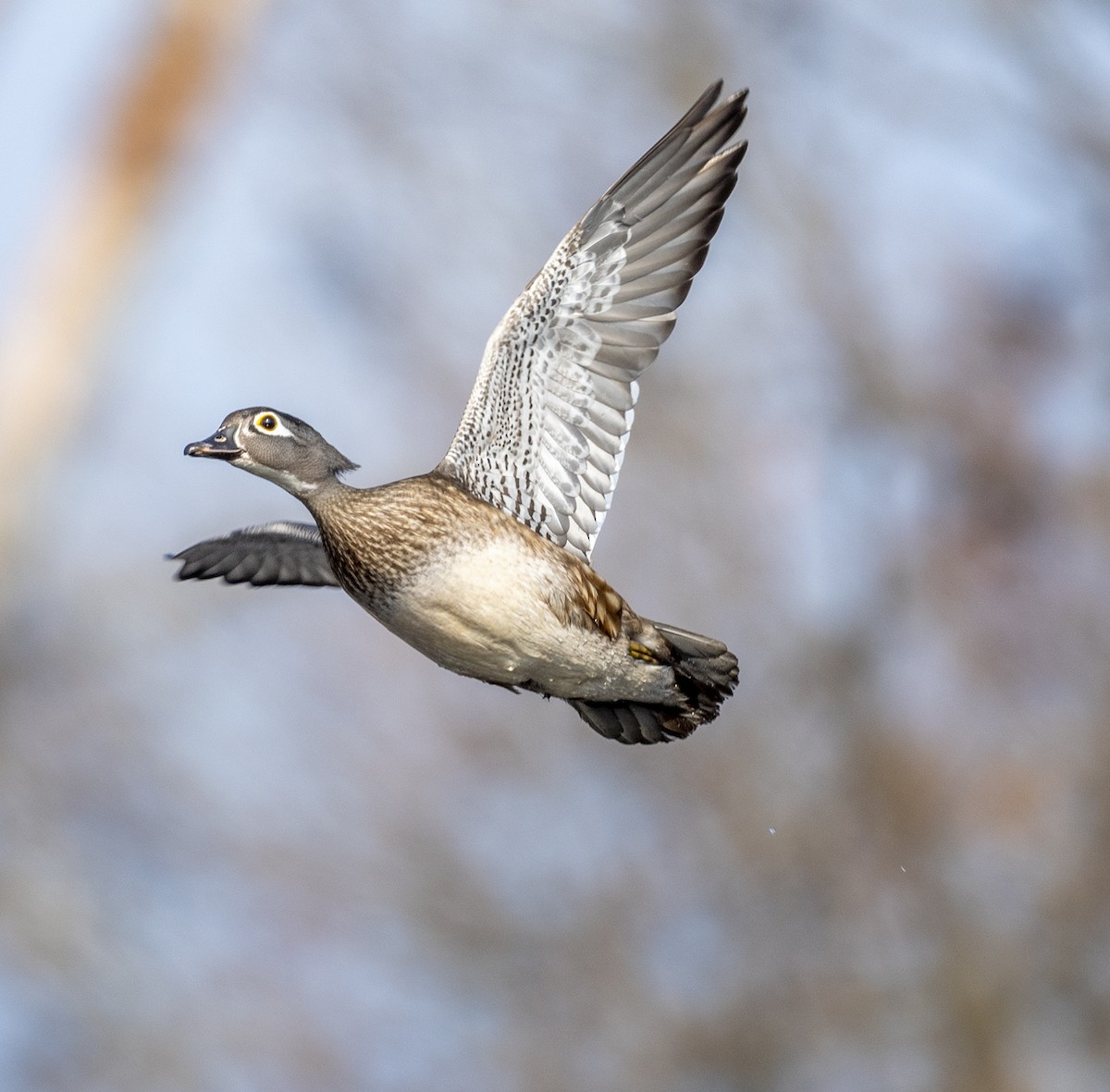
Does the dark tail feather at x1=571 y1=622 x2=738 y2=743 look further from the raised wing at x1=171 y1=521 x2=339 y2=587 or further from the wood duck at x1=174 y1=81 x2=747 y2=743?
the raised wing at x1=171 y1=521 x2=339 y2=587

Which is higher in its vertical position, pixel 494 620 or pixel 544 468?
pixel 544 468

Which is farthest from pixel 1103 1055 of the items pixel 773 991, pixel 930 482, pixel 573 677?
pixel 573 677

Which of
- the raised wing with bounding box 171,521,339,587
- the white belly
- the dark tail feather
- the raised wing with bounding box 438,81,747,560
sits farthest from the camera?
the raised wing with bounding box 171,521,339,587

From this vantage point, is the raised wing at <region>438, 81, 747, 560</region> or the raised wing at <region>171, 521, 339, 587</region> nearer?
the raised wing at <region>438, 81, 747, 560</region>

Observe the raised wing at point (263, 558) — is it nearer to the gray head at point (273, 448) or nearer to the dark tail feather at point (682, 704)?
the gray head at point (273, 448)

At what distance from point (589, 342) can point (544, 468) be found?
42 centimetres

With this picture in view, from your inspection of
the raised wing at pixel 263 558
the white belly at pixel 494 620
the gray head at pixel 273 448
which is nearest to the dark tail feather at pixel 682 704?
the white belly at pixel 494 620

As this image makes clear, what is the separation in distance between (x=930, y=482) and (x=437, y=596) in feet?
27.9

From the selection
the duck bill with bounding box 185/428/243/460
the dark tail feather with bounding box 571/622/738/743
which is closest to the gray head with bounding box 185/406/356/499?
the duck bill with bounding box 185/428/243/460

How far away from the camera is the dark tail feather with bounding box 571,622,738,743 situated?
18.9 ft

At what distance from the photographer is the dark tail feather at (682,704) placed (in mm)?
5773

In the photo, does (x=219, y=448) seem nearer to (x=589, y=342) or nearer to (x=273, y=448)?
(x=273, y=448)

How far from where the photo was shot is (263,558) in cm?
623

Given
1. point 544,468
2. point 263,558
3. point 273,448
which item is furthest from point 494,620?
point 263,558
